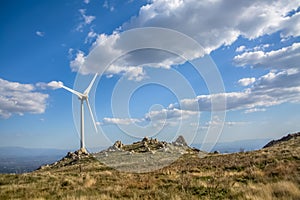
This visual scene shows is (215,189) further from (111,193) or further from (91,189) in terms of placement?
(91,189)

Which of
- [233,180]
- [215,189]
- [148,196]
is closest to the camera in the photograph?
[148,196]

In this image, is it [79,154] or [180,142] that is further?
[180,142]

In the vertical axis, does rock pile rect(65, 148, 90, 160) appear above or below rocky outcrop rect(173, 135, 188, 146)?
below

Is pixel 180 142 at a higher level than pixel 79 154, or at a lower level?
higher

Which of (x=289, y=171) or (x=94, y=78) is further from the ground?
(x=94, y=78)

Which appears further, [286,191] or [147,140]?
[147,140]

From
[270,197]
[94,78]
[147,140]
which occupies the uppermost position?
[94,78]

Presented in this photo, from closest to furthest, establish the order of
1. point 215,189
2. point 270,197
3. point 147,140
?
1. point 270,197
2. point 215,189
3. point 147,140

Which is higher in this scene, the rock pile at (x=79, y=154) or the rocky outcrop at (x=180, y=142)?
the rocky outcrop at (x=180, y=142)

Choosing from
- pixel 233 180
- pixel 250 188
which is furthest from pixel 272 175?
pixel 250 188

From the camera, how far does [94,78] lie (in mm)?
62531

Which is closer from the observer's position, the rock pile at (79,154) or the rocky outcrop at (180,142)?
the rock pile at (79,154)

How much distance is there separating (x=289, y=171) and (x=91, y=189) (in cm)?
1220

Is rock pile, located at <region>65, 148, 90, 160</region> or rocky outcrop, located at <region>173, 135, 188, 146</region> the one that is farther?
rocky outcrop, located at <region>173, 135, 188, 146</region>
